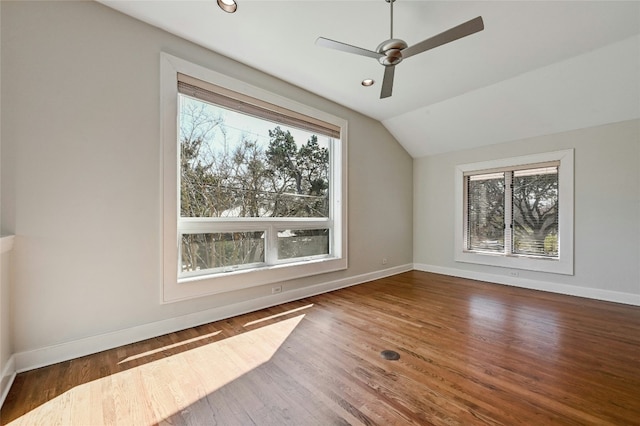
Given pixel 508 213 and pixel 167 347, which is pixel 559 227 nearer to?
pixel 508 213

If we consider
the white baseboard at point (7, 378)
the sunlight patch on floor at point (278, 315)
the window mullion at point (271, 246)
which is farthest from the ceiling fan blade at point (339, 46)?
the white baseboard at point (7, 378)

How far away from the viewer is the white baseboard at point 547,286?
11.0 feet

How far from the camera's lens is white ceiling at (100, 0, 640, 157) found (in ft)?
7.24

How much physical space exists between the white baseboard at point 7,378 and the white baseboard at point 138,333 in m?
0.05

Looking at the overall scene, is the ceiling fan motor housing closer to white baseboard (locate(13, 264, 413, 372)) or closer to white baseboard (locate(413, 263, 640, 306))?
white baseboard (locate(13, 264, 413, 372))

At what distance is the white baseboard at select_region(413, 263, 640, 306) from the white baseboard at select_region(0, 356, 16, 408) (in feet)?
17.9

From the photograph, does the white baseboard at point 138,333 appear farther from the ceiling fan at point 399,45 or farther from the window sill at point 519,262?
the window sill at point 519,262

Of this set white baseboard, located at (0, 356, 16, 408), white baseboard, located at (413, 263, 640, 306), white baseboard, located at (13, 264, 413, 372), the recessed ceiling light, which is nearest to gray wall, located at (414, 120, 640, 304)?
white baseboard, located at (413, 263, 640, 306)

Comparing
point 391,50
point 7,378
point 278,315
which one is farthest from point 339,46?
point 7,378

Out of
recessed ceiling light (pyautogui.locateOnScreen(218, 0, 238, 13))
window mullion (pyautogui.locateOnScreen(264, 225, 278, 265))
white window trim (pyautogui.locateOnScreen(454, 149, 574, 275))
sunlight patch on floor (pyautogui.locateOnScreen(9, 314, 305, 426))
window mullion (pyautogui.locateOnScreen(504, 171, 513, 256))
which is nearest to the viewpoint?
sunlight patch on floor (pyautogui.locateOnScreen(9, 314, 305, 426))

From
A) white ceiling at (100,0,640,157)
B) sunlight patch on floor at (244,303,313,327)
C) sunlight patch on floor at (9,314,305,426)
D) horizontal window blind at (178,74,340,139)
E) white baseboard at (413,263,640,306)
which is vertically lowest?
sunlight patch on floor at (244,303,313,327)

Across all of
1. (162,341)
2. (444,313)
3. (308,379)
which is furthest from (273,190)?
(444,313)

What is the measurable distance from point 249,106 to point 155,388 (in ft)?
8.98

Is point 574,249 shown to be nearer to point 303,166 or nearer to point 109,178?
point 303,166
